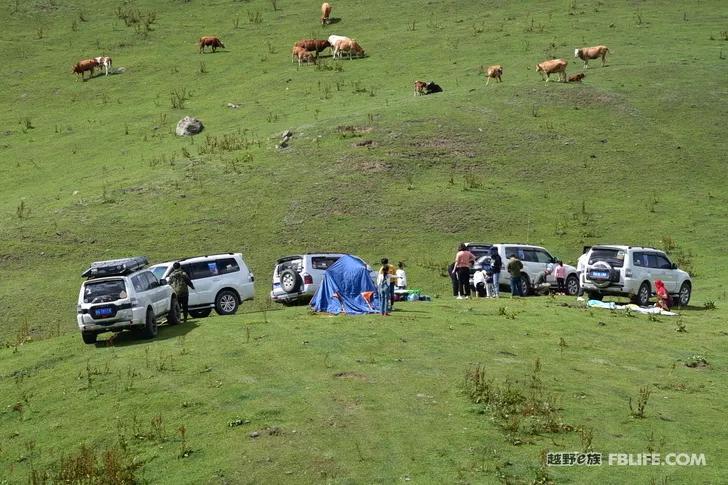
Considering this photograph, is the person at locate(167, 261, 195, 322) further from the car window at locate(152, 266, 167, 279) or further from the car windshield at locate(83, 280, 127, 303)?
the car windshield at locate(83, 280, 127, 303)

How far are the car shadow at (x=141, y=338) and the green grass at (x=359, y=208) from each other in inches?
14.0

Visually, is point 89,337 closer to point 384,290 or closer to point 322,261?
point 384,290

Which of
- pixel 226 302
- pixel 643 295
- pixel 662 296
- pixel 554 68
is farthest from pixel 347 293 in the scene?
pixel 554 68

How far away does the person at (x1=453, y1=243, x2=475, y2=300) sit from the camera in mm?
35469

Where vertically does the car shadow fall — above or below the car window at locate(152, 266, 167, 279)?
below

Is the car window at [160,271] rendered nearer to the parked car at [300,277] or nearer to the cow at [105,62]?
the parked car at [300,277]

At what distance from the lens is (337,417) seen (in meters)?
18.4

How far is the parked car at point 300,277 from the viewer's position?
33625 millimetres

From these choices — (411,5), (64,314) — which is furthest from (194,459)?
(411,5)

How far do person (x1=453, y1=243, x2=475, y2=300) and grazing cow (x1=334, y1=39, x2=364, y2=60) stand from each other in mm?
38922

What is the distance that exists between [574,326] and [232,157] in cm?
2815

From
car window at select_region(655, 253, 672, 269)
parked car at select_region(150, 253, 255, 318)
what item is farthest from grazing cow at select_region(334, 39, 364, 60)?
parked car at select_region(150, 253, 255, 318)

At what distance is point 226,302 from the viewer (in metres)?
33.2

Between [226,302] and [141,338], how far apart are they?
6.11 metres
